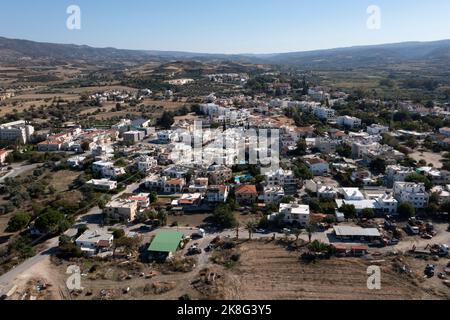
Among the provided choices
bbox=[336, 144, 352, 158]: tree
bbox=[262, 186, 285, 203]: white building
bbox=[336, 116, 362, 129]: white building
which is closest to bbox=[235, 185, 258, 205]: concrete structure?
bbox=[262, 186, 285, 203]: white building

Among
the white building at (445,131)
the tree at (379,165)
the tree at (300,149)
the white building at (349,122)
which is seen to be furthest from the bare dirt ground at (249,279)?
the white building at (349,122)

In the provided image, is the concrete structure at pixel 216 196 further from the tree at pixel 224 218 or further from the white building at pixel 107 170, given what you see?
the white building at pixel 107 170

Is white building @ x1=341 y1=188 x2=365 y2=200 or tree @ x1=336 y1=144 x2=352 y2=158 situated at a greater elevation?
tree @ x1=336 y1=144 x2=352 y2=158

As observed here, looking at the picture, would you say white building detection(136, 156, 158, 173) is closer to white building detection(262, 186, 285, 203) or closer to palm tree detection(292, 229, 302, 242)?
white building detection(262, 186, 285, 203)

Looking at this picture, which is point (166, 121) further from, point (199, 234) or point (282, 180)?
point (199, 234)

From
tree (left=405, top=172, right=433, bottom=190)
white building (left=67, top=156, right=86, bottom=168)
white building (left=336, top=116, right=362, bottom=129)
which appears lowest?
tree (left=405, top=172, right=433, bottom=190)

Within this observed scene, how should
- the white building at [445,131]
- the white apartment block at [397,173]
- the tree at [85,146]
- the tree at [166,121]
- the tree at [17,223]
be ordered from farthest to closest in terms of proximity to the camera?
the tree at [166,121]
the white building at [445,131]
the tree at [85,146]
the white apartment block at [397,173]
the tree at [17,223]

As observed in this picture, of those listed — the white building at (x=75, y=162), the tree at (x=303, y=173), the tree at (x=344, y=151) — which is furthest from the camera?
the tree at (x=344, y=151)
